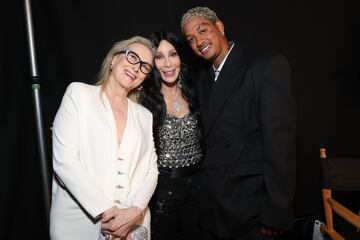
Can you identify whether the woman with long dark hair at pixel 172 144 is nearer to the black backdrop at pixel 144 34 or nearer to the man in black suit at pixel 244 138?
the man in black suit at pixel 244 138

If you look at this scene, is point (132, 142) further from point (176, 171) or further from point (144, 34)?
point (144, 34)

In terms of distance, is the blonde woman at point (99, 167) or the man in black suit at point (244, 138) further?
the man in black suit at point (244, 138)

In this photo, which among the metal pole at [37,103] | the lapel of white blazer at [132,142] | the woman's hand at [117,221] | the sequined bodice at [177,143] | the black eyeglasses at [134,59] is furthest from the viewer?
the sequined bodice at [177,143]

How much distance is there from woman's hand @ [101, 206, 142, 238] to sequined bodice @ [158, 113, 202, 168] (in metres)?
0.50

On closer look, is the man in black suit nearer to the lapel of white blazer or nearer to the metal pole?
Result: the lapel of white blazer

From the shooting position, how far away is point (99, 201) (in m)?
1.25

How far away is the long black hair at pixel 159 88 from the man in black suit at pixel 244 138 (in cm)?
12

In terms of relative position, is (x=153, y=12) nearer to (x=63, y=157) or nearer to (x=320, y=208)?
(x=63, y=157)

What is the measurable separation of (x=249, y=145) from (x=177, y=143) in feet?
1.37

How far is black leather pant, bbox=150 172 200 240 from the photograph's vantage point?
179 cm

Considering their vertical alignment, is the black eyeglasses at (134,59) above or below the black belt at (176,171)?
above

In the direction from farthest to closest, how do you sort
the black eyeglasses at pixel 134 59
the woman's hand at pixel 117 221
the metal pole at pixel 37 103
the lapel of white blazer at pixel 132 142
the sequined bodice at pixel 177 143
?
the sequined bodice at pixel 177 143, the metal pole at pixel 37 103, the black eyeglasses at pixel 134 59, the lapel of white blazer at pixel 132 142, the woman's hand at pixel 117 221

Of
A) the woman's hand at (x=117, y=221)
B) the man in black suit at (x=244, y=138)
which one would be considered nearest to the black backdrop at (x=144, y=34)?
the man in black suit at (x=244, y=138)

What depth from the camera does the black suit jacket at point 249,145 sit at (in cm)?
146
